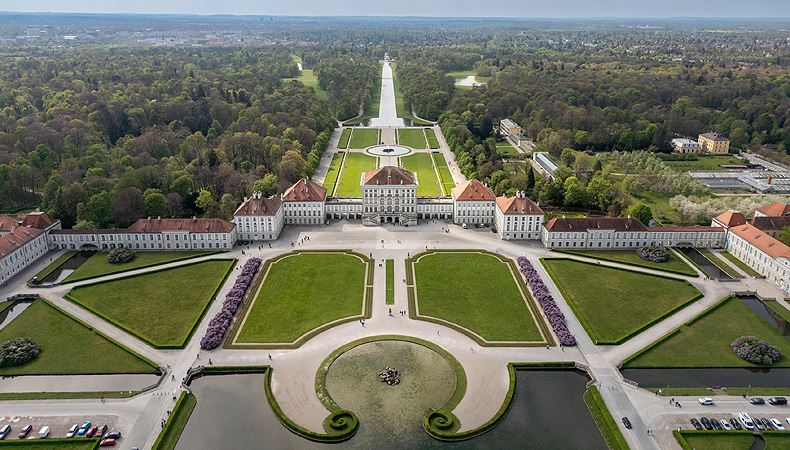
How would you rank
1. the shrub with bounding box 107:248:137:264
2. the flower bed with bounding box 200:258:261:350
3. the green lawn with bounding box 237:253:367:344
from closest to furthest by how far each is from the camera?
the flower bed with bounding box 200:258:261:350
the green lawn with bounding box 237:253:367:344
the shrub with bounding box 107:248:137:264

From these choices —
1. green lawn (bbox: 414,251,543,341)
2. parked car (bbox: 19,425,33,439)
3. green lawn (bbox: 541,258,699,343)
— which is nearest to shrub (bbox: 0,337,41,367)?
parked car (bbox: 19,425,33,439)

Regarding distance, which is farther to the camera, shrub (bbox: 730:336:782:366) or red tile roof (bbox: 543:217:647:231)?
red tile roof (bbox: 543:217:647:231)

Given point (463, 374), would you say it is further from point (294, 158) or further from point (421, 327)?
point (294, 158)

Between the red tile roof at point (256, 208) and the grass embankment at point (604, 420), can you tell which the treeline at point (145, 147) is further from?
the grass embankment at point (604, 420)

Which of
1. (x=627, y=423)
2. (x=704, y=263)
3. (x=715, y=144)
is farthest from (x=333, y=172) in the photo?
(x=715, y=144)

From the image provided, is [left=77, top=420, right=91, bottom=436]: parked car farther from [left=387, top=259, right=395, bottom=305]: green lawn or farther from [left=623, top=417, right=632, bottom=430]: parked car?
[left=623, top=417, right=632, bottom=430]: parked car

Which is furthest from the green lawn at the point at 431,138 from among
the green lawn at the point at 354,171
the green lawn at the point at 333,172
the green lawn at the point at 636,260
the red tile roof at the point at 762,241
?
the red tile roof at the point at 762,241

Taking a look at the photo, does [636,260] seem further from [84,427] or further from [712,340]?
[84,427]
